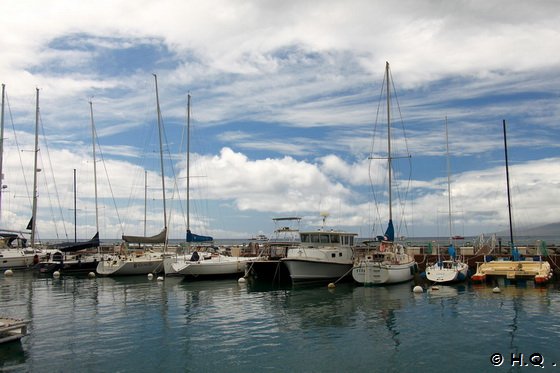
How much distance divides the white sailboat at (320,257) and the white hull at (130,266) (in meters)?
16.1

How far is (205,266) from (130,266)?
9347mm

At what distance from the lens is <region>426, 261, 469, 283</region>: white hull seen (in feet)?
117

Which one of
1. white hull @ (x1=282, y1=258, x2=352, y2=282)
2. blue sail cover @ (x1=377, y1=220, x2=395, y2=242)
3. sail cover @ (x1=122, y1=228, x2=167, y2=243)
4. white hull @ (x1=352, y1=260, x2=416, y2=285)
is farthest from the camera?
sail cover @ (x1=122, y1=228, x2=167, y2=243)

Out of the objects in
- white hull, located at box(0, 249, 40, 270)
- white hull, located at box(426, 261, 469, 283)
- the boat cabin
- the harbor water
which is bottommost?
the harbor water

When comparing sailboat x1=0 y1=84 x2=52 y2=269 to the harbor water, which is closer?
the harbor water

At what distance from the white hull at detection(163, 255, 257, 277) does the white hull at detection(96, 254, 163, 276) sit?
480 cm

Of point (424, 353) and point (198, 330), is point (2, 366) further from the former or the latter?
point (424, 353)

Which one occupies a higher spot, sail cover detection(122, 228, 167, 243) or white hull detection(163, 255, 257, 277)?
sail cover detection(122, 228, 167, 243)

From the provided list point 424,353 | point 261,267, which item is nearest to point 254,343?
point 424,353

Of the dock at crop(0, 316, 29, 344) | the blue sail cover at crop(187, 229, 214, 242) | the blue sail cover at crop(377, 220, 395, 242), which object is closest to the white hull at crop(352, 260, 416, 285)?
the blue sail cover at crop(377, 220, 395, 242)

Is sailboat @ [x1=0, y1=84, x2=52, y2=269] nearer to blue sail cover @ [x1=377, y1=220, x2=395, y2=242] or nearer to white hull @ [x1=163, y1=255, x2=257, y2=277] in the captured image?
white hull @ [x1=163, y1=255, x2=257, y2=277]

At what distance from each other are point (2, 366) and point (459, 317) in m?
19.8

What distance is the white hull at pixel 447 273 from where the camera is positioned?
35.6 meters

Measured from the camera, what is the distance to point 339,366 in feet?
51.7
